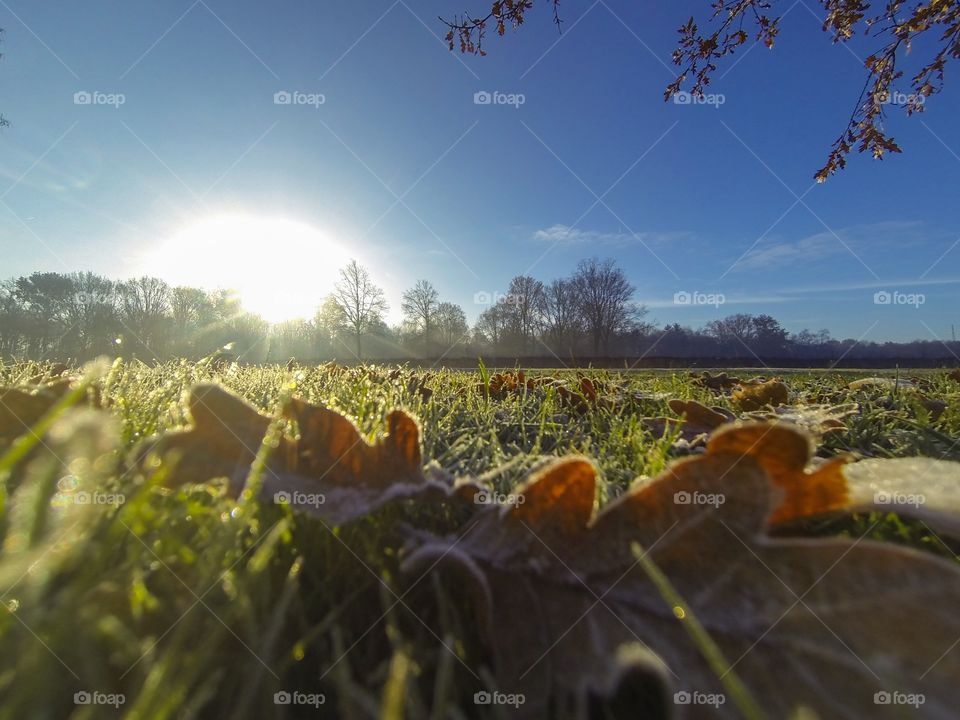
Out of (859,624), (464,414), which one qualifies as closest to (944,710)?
(859,624)

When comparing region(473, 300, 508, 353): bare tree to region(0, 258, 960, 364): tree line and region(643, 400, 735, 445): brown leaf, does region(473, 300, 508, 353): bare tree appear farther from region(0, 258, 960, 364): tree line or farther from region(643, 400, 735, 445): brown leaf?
region(643, 400, 735, 445): brown leaf

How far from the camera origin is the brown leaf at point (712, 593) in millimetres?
612

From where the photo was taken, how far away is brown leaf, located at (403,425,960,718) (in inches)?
24.1

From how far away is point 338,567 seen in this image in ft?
2.89

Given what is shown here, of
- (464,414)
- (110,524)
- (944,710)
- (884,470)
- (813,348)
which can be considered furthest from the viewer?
(813,348)

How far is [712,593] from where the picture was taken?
0.73 m

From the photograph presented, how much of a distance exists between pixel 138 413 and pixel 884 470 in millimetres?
2278

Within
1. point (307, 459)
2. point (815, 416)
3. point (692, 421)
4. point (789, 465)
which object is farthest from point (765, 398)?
point (307, 459)

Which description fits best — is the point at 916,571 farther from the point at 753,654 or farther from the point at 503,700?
the point at 503,700

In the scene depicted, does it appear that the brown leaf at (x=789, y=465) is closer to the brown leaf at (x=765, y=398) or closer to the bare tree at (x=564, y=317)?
the brown leaf at (x=765, y=398)

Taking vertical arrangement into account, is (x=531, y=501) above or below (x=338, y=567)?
above

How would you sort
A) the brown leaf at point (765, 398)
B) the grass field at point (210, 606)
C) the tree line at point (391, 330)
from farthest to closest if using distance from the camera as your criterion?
1. the tree line at point (391, 330)
2. the brown leaf at point (765, 398)
3. the grass field at point (210, 606)

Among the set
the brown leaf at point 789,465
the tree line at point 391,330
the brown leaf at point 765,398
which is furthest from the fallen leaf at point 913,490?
the tree line at point 391,330

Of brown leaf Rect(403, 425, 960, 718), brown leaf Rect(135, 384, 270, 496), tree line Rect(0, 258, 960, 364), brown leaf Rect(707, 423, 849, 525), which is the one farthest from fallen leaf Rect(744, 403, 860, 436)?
tree line Rect(0, 258, 960, 364)
